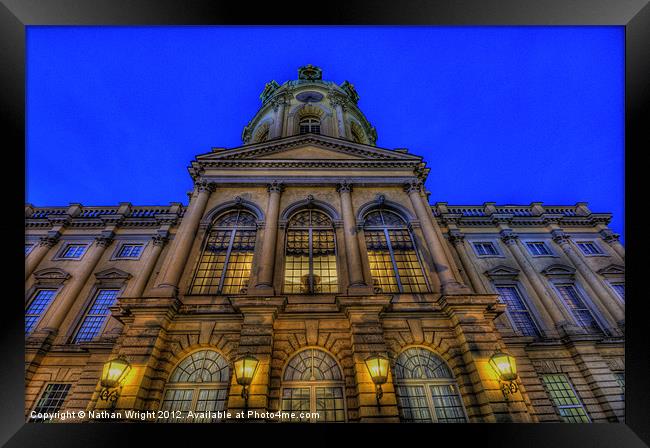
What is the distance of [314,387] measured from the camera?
366 inches

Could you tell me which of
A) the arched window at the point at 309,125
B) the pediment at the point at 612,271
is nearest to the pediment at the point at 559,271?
the pediment at the point at 612,271

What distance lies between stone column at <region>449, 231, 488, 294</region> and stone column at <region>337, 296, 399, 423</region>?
7.74m

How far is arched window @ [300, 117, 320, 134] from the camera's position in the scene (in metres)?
24.0

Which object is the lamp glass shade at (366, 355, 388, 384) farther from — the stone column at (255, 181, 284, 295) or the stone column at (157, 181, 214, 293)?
the stone column at (157, 181, 214, 293)

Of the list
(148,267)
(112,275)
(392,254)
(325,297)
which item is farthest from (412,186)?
(112,275)

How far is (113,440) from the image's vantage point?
13.1 feet

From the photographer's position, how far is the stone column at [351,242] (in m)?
11.5

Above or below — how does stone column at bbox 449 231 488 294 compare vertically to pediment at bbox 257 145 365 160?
below

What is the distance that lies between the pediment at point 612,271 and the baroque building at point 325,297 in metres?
0.07

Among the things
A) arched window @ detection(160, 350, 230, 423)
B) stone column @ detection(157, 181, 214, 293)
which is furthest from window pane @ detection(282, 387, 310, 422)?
stone column @ detection(157, 181, 214, 293)

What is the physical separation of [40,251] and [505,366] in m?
23.1
